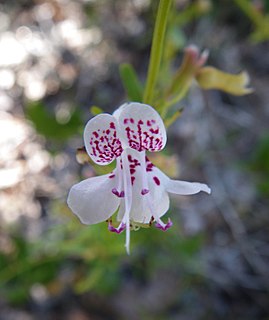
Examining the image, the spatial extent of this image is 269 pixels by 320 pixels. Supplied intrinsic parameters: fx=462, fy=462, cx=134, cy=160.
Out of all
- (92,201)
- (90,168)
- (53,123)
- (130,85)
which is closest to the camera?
(92,201)

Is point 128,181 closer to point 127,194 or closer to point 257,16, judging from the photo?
point 127,194

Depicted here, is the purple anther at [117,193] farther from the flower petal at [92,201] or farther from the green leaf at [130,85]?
the green leaf at [130,85]

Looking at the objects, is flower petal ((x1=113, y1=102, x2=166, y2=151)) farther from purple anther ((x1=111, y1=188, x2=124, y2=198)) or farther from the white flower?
purple anther ((x1=111, y1=188, x2=124, y2=198))

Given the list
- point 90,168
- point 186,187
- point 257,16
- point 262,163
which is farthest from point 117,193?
point 262,163

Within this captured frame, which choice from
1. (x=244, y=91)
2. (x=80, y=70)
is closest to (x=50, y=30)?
(x=80, y=70)

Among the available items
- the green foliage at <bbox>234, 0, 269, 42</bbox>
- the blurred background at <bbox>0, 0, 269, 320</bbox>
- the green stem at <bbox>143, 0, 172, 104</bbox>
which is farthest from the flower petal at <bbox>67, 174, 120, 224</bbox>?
the green foliage at <bbox>234, 0, 269, 42</bbox>

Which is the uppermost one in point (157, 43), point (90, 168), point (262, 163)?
point (157, 43)

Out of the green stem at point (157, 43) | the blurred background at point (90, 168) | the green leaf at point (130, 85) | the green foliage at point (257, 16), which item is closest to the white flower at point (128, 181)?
the green stem at point (157, 43)
